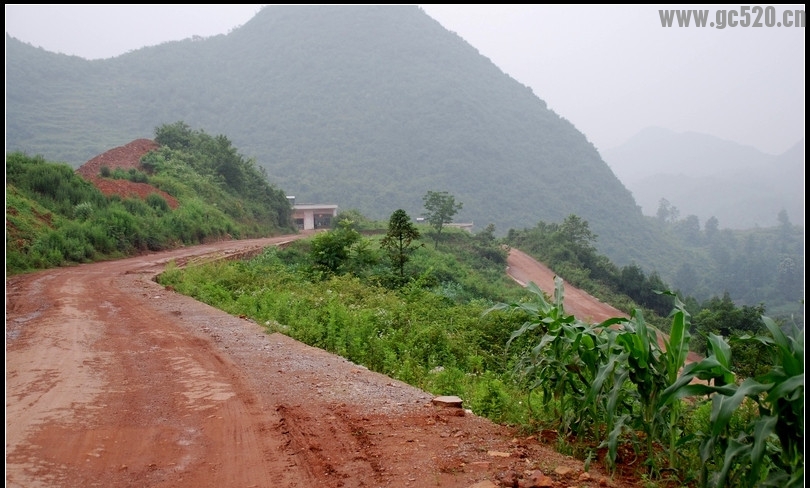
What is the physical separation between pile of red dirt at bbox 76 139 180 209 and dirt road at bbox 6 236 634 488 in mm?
17820

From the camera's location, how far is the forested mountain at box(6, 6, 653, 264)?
7806 centimetres

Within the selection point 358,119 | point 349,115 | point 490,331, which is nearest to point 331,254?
point 490,331

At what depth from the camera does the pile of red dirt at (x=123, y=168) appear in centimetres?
2367

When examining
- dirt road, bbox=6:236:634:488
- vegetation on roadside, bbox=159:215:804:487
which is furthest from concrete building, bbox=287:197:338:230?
dirt road, bbox=6:236:634:488

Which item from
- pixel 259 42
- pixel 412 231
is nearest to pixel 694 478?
pixel 412 231

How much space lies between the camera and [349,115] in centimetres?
10375

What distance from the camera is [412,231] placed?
51.4 ft

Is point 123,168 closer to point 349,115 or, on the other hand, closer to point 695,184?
point 349,115

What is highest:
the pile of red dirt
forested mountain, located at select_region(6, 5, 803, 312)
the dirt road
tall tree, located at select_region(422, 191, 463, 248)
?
forested mountain, located at select_region(6, 5, 803, 312)

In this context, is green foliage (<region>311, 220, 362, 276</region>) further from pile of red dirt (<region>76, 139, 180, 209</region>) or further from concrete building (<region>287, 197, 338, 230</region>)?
concrete building (<region>287, 197, 338, 230</region>)

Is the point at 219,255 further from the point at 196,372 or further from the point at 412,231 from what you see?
the point at 196,372

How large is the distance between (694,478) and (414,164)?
89683 mm

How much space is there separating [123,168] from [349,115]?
76398 mm

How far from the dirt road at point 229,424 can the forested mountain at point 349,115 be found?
6095cm
